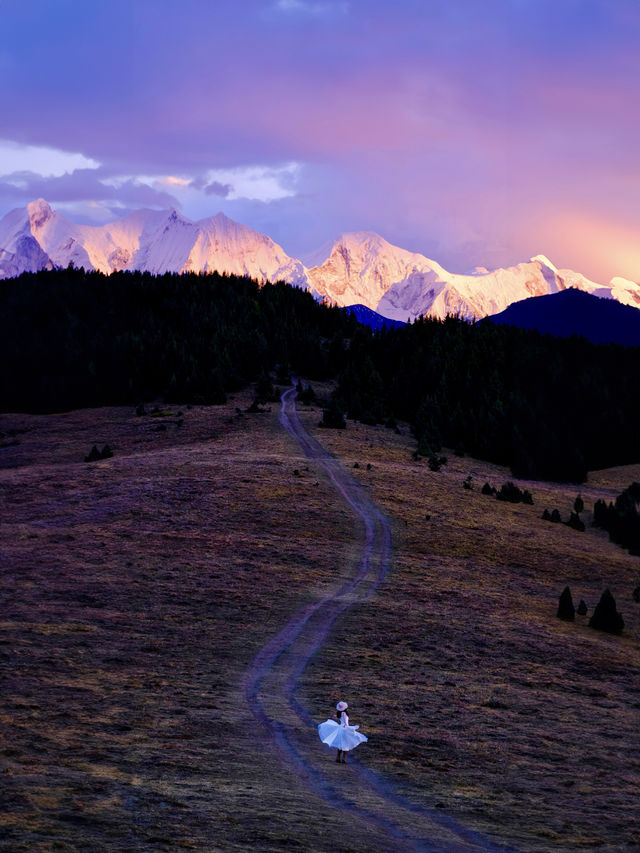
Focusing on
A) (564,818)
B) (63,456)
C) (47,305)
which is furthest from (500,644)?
(47,305)

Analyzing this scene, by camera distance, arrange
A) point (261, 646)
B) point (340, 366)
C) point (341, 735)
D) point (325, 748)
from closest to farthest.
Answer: point (341, 735), point (325, 748), point (261, 646), point (340, 366)

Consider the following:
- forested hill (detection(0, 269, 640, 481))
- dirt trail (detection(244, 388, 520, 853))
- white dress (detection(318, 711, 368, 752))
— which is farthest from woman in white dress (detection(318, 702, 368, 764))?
forested hill (detection(0, 269, 640, 481))

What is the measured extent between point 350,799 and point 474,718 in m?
6.06

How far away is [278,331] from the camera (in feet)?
383

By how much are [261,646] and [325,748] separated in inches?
280

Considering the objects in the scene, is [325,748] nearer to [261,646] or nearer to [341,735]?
[341,735]

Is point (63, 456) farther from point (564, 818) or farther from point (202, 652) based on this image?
point (564, 818)

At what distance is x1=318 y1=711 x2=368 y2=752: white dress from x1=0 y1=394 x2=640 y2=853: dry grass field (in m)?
0.55

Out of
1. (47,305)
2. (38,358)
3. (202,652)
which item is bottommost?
(202,652)

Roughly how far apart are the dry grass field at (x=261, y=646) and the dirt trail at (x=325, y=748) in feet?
0.81

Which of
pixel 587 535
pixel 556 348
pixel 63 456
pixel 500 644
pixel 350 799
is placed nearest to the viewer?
pixel 350 799

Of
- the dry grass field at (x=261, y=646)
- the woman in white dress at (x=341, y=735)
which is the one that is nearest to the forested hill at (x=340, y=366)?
the dry grass field at (x=261, y=646)

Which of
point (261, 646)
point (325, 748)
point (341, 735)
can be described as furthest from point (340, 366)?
point (341, 735)

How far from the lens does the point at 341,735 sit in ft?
44.9
